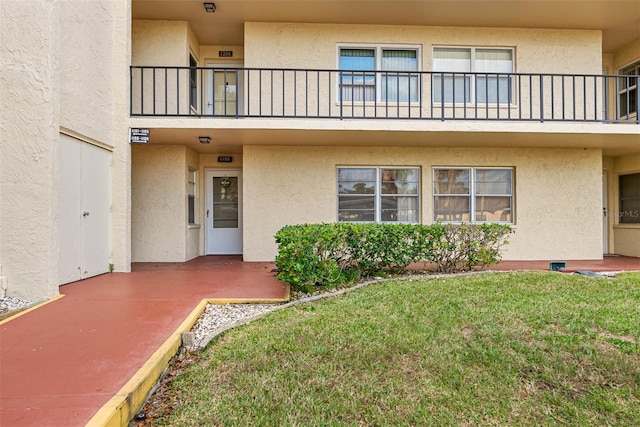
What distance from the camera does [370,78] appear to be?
9781 mm

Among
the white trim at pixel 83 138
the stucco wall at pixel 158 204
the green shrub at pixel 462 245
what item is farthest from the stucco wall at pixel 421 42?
the green shrub at pixel 462 245

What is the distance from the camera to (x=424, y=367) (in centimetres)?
353

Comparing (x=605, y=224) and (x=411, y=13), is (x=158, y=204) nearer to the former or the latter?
(x=411, y=13)

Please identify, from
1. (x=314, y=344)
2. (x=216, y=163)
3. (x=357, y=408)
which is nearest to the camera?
(x=357, y=408)

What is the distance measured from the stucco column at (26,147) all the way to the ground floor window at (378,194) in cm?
633

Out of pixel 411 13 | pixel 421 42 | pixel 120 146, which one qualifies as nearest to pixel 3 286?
pixel 120 146

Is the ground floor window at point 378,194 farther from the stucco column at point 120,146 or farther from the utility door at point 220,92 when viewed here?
the stucco column at point 120,146

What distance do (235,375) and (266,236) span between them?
6501mm

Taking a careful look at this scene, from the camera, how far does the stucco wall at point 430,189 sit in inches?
386

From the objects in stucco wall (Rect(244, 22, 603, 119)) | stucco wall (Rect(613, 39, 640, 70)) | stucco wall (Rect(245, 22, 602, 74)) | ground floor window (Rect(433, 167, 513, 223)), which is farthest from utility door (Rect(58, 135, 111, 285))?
stucco wall (Rect(613, 39, 640, 70))

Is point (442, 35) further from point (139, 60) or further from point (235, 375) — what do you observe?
point (235, 375)

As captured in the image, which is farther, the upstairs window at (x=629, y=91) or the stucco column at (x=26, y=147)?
the upstairs window at (x=629, y=91)

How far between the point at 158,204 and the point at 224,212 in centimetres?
208

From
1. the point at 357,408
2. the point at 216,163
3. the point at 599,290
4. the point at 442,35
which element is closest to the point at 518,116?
Result: the point at 442,35
